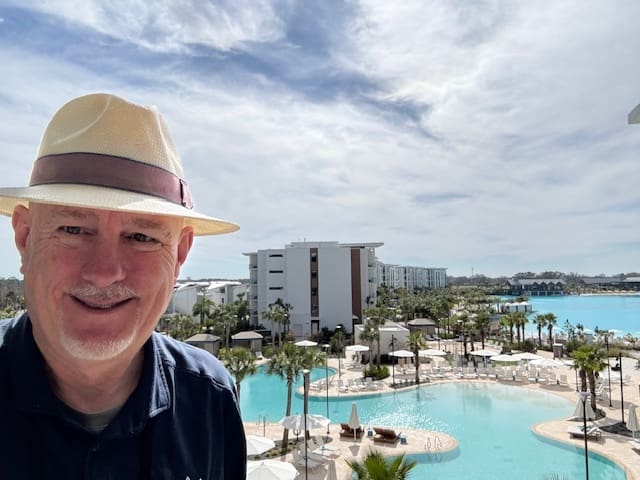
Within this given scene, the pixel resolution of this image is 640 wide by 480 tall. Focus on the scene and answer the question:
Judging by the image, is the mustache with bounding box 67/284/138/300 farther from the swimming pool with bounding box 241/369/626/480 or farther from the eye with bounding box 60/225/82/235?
the swimming pool with bounding box 241/369/626/480

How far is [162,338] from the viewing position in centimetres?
205

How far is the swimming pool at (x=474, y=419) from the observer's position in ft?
47.2

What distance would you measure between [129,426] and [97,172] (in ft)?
3.06

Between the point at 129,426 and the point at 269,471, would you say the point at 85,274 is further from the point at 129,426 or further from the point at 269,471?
the point at 269,471

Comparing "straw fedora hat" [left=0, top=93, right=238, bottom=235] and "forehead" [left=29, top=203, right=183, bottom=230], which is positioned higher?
"straw fedora hat" [left=0, top=93, right=238, bottom=235]

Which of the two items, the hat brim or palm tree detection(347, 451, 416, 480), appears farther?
palm tree detection(347, 451, 416, 480)

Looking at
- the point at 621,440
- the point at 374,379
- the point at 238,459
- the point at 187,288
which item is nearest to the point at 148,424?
the point at 238,459

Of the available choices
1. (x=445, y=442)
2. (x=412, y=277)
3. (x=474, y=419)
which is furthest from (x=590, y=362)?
(x=412, y=277)

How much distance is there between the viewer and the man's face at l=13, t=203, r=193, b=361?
138 cm

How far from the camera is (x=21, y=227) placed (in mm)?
1505

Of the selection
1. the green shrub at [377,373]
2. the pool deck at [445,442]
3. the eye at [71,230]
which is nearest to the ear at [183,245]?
the eye at [71,230]

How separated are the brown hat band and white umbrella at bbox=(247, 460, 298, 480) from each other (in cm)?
1154

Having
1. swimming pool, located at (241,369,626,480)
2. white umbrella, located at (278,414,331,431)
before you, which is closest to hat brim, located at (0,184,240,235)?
white umbrella, located at (278,414,331,431)

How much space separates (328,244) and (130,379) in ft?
160
